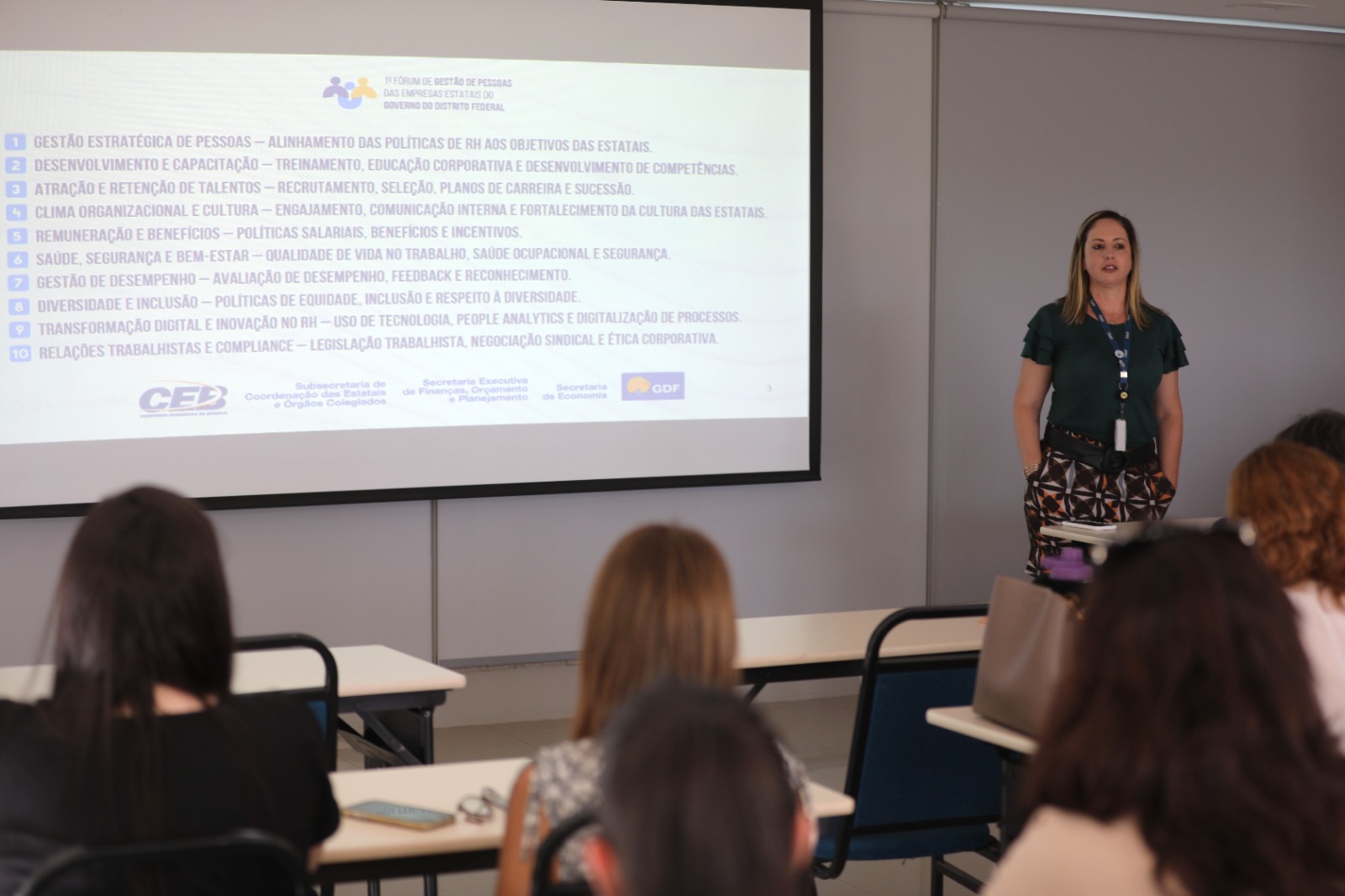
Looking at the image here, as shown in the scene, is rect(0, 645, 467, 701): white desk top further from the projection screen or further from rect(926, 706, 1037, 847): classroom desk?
the projection screen

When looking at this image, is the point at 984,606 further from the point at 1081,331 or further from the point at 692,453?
the point at 692,453

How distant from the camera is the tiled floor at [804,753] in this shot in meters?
3.55

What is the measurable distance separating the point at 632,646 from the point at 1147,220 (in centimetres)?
483

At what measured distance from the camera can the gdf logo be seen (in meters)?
4.48

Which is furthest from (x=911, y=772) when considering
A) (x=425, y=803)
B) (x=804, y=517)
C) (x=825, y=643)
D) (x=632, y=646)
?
(x=804, y=517)

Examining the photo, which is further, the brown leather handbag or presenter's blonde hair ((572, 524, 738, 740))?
the brown leather handbag

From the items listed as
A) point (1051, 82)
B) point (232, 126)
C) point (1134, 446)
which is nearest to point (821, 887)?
point (1134, 446)

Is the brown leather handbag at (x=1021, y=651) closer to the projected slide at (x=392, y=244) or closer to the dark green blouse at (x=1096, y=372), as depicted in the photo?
the dark green blouse at (x=1096, y=372)

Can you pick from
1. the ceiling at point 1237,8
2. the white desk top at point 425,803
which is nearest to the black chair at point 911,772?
the white desk top at point 425,803

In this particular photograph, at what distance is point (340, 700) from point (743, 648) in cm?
91

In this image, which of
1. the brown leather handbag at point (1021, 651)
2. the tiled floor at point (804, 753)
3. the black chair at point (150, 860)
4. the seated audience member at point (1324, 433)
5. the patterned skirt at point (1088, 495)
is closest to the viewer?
the black chair at point (150, 860)

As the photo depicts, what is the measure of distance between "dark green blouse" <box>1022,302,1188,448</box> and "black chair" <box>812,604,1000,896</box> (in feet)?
5.92

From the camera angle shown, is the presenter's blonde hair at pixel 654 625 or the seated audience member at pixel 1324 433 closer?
the presenter's blonde hair at pixel 654 625

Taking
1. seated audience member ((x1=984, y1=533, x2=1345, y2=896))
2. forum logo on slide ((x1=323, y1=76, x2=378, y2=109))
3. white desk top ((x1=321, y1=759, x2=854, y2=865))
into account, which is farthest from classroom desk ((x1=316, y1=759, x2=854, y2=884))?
forum logo on slide ((x1=323, y1=76, x2=378, y2=109))
